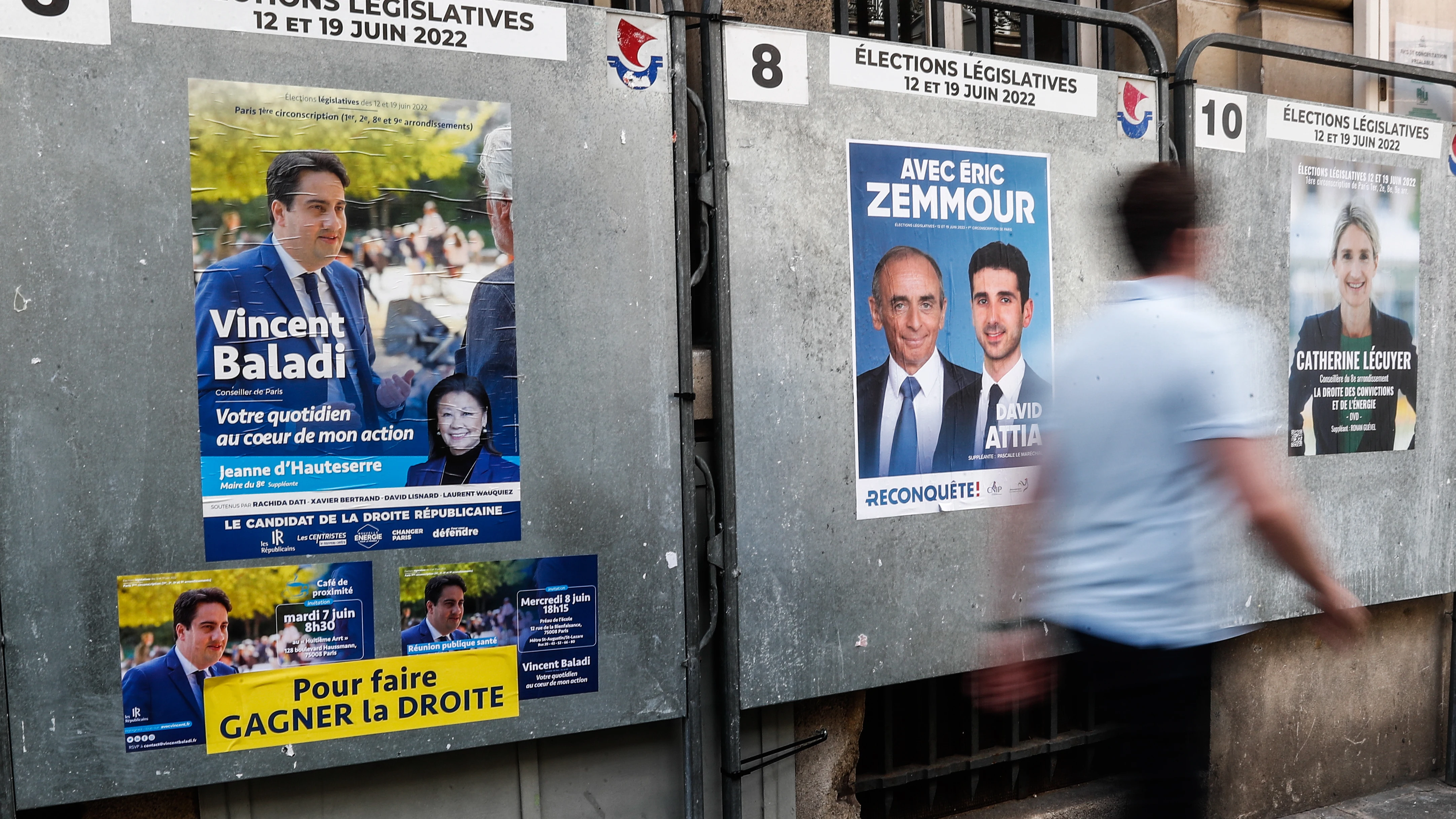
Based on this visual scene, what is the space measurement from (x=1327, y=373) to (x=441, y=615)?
3.50 m

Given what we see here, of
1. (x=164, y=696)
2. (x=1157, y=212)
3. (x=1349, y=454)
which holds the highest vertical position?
(x=1157, y=212)

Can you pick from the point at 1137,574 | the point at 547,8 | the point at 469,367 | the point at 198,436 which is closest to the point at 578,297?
the point at 469,367

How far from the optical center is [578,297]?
10.1ft

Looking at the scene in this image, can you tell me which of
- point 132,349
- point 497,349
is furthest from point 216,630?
point 497,349

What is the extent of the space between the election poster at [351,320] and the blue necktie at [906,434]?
122cm

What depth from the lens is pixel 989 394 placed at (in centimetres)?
365

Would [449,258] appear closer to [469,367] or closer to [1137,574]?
[469,367]

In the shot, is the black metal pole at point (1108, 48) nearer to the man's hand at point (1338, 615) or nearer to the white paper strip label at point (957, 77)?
the white paper strip label at point (957, 77)

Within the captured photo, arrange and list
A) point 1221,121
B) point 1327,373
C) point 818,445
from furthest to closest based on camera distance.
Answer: point 1327,373 → point 1221,121 → point 818,445

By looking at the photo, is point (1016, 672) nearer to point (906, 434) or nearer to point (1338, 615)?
point (906, 434)

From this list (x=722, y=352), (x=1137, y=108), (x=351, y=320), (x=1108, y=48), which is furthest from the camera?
(x=1108, y=48)

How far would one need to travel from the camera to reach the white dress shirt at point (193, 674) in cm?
271

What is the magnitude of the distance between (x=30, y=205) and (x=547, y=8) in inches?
53.4

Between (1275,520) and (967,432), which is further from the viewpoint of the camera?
(967,432)
